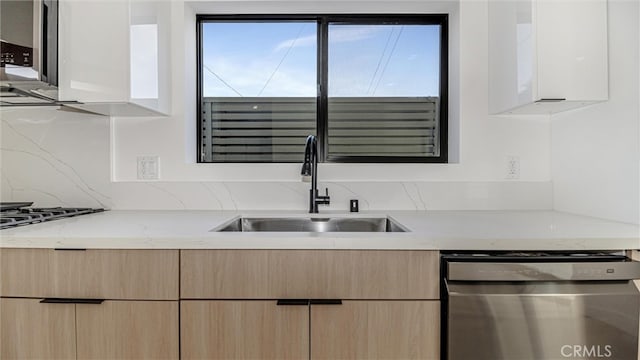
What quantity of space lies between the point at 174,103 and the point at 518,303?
1.72m

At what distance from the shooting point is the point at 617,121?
1359mm

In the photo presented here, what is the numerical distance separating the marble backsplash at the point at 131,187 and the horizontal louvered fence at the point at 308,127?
0.26m

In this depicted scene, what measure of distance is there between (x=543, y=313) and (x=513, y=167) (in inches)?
37.7

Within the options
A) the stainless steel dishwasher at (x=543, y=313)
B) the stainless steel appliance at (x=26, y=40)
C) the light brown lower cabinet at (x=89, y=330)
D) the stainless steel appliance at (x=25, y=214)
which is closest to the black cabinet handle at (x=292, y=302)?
the light brown lower cabinet at (x=89, y=330)

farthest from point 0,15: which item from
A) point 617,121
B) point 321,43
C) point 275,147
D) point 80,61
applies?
point 617,121

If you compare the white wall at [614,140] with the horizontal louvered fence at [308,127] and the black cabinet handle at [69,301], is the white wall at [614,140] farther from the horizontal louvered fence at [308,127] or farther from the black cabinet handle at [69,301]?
the black cabinet handle at [69,301]

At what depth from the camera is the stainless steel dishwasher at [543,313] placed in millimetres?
1033

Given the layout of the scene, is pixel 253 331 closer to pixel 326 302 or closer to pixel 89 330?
pixel 326 302

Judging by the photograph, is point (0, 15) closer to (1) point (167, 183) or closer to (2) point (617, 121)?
(1) point (167, 183)

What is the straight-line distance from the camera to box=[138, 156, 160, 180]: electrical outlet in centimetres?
180

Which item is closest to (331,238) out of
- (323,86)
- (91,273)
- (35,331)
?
(91,273)

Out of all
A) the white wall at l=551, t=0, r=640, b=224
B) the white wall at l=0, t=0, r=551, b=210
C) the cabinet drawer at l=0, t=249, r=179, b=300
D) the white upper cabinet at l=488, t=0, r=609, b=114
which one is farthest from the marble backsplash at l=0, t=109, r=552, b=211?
the cabinet drawer at l=0, t=249, r=179, b=300

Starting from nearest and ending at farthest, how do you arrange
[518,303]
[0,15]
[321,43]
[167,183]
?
[518,303]
[0,15]
[167,183]
[321,43]

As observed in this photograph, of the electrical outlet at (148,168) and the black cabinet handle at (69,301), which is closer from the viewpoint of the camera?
the black cabinet handle at (69,301)
